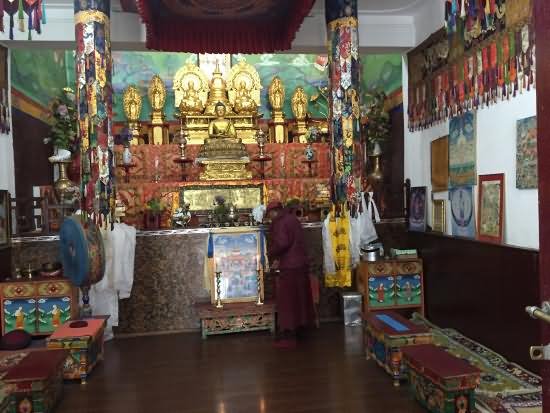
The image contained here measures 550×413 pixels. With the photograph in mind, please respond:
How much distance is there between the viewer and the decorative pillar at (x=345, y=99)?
16.7 ft

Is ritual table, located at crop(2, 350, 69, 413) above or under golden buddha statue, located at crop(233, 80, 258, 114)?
under

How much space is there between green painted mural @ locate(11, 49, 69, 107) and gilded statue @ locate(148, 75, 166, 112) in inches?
53.0

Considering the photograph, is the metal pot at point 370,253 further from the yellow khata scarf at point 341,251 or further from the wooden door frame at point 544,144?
the wooden door frame at point 544,144

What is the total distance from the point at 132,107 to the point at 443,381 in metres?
7.09

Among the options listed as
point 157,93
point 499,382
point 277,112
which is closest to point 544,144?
point 499,382

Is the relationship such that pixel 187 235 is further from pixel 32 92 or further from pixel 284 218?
pixel 32 92

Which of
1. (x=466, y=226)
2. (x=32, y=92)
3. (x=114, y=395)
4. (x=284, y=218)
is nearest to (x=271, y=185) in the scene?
(x=284, y=218)

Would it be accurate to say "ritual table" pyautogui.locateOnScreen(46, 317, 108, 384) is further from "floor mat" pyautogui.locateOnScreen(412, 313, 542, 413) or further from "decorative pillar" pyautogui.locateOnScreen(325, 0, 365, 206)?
"floor mat" pyautogui.locateOnScreen(412, 313, 542, 413)

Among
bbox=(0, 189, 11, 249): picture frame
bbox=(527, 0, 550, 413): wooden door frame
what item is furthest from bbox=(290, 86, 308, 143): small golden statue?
bbox=(527, 0, 550, 413): wooden door frame

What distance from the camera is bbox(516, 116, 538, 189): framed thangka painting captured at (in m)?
3.87

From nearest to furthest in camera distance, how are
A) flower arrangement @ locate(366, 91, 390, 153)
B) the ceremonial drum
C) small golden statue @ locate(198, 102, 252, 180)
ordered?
1. the ceremonial drum
2. flower arrangement @ locate(366, 91, 390, 153)
3. small golden statue @ locate(198, 102, 252, 180)

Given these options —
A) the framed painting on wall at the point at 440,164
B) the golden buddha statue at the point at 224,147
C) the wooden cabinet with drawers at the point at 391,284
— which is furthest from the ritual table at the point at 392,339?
the golden buddha statue at the point at 224,147

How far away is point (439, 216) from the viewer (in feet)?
18.1

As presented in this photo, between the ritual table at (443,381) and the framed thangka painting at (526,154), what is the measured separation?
157cm
